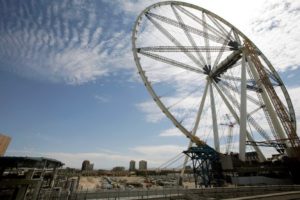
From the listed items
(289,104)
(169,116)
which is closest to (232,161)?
(169,116)

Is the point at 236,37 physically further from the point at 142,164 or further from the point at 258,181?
the point at 142,164

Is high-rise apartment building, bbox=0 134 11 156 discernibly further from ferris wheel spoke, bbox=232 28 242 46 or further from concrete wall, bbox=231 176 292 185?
ferris wheel spoke, bbox=232 28 242 46

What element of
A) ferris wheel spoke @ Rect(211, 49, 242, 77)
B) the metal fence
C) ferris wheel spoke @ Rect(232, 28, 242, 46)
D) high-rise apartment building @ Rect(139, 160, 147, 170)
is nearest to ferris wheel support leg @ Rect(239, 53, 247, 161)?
ferris wheel spoke @ Rect(211, 49, 242, 77)

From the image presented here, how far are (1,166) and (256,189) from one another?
25.9 m

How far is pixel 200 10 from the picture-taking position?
38.7 meters

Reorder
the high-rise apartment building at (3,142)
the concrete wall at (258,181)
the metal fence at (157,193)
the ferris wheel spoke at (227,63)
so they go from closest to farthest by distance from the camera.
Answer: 1. the metal fence at (157,193)
2. the high-rise apartment building at (3,142)
3. the concrete wall at (258,181)
4. the ferris wheel spoke at (227,63)

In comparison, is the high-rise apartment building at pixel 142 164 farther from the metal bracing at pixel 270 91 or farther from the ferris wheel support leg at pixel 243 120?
the ferris wheel support leg at pixel 243 120

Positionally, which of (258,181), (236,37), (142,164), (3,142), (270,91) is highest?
(236,37)

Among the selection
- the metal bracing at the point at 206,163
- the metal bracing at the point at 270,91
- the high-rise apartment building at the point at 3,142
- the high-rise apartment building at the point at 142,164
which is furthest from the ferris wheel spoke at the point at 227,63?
the high-rise apartment building at the point at 142,164

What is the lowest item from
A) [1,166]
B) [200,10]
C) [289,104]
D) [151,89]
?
[1,166]

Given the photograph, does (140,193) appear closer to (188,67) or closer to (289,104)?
(188,67)

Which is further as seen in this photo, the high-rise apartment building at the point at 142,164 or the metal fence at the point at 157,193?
the high-rise apartment building at the point at 142,164

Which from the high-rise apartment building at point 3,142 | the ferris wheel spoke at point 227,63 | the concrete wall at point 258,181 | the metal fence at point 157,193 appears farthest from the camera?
the ferris wheel spoke at point 227,63

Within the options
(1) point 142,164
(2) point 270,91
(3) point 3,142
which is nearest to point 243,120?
(2) point 270,91
